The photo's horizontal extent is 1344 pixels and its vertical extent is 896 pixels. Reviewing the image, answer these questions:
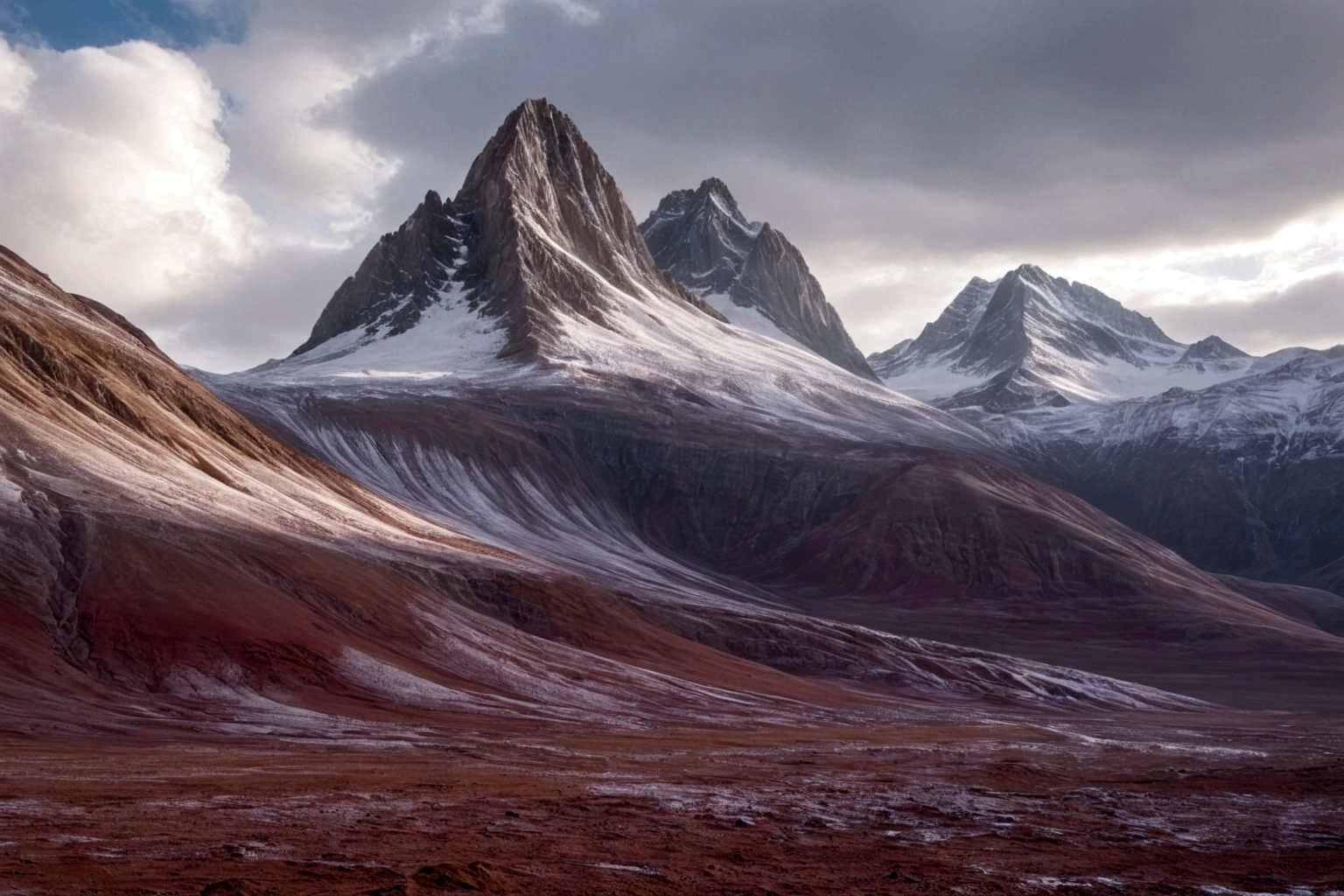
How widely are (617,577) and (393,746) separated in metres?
77.8

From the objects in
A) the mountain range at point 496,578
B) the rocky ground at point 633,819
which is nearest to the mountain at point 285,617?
the mountain range at point 496,578

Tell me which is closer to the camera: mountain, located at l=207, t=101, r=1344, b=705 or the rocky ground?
the rocky ground

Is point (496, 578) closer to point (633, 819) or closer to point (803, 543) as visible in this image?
point (633, 819)

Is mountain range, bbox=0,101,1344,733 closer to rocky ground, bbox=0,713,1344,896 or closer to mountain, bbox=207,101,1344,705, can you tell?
mountain, bbox=207,101,1344,705

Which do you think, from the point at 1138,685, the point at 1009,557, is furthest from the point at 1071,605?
the point at 1138,685

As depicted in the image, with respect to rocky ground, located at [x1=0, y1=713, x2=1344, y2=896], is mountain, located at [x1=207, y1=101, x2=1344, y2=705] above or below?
above

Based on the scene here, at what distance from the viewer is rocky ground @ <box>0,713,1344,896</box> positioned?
2425cm

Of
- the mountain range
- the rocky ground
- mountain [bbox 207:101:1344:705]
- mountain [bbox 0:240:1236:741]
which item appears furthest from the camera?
mountain [bbox 207:101:1344:705]

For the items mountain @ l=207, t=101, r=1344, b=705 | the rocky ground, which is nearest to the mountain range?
mountain @ l=207, t=101, r=1344, b=705

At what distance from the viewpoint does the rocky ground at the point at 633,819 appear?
24.2 m

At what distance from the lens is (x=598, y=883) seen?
24.2 metres

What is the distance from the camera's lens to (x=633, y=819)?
109 ft

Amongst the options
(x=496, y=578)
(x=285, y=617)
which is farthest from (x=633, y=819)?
(x=496, y=578)

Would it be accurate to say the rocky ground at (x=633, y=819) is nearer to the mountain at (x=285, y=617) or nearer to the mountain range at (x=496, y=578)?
the mountain at (x=285, y=617)
